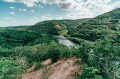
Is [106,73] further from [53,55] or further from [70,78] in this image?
[53,55]

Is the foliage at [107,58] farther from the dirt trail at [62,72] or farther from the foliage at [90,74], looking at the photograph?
the dirt trail at [62,72]

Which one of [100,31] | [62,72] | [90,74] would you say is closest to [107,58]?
[90,74]

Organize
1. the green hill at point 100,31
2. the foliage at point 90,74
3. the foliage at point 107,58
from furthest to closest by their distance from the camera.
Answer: the green hill at point 100,31, the foliage at point 107,58, the foliage at point 90,74

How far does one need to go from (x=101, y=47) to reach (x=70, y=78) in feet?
24.1

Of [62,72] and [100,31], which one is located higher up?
[100,31]

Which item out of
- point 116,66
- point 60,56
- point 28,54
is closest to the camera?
point 116,66

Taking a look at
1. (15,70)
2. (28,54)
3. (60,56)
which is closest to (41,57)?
(28,54)

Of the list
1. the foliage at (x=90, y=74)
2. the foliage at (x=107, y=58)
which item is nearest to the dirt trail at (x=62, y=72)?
the foliage at (x=107, y=58)

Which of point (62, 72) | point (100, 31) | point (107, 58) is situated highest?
point (107, 58)

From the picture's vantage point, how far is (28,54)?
134 feet

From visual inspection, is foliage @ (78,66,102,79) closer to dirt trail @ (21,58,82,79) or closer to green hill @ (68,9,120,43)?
dirt trail @ (21,58,82,79)

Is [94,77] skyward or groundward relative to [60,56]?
skyward

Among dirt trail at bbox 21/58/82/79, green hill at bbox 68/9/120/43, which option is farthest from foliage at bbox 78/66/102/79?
green hill at bbox 68/9/120/43

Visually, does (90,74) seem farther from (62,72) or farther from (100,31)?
(100,31)
